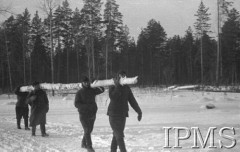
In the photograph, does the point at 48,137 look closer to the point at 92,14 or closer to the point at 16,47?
the point at 92,14

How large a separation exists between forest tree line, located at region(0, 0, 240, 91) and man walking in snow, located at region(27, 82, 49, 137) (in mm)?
18050

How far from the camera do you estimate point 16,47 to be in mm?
42594

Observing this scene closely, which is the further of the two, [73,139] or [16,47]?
[16,47]

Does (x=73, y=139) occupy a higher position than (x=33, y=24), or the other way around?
(x=33, y=24)

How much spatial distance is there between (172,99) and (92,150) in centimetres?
1539

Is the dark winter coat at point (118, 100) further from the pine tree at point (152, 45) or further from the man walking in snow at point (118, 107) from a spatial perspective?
the pine tree at point (152, 45)

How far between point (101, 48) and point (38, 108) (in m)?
36.6

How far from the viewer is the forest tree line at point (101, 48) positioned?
37.6 meters

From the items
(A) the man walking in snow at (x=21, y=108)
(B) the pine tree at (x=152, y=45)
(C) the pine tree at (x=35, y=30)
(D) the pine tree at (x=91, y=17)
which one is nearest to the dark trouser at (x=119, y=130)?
(A) the man walking in snow at (x=21, y=108)

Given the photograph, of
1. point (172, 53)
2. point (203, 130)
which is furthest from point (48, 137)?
point (172, 53)

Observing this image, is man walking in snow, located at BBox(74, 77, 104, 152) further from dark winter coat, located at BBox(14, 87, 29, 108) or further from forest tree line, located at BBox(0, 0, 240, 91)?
forest tree line, located at BBox(0, 0, 240, 91)

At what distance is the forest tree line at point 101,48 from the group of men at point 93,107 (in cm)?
1818

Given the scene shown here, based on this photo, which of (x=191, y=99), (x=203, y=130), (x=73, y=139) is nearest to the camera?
(x=73, y=139)

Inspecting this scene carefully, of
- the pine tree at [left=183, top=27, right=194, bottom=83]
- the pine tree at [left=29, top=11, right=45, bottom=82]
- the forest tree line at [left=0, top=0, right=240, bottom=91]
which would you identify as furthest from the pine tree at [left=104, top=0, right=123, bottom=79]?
the pine tree at [left=183, top=27, right=194, bottom=83]
